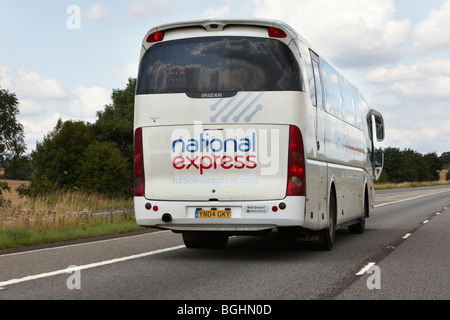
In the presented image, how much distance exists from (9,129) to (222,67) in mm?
48513

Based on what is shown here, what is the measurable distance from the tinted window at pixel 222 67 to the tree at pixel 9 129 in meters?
47.5

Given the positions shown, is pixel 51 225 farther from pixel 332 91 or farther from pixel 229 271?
pixel 229 271

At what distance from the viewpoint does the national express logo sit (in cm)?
977

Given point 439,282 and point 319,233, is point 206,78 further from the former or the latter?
point 439,282

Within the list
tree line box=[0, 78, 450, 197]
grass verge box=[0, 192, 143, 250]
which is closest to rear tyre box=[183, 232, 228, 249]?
grass verge box=[0, 192, 143, 250]

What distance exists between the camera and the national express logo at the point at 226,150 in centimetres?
977

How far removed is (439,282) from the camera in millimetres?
8328

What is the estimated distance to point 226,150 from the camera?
9852mm

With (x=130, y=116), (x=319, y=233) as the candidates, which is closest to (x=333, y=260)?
(x=319, y=233)

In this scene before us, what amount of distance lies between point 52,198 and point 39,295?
1594cm

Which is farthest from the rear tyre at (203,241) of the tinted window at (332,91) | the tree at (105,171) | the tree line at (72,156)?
the tree at (105,171)

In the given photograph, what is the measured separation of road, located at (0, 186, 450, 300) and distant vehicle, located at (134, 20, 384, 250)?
743 mm

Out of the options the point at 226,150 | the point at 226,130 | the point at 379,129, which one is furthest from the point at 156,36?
the point at 379,129

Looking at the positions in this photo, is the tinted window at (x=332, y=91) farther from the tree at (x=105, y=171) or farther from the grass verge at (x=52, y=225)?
the tree at (x=105, y=171)
